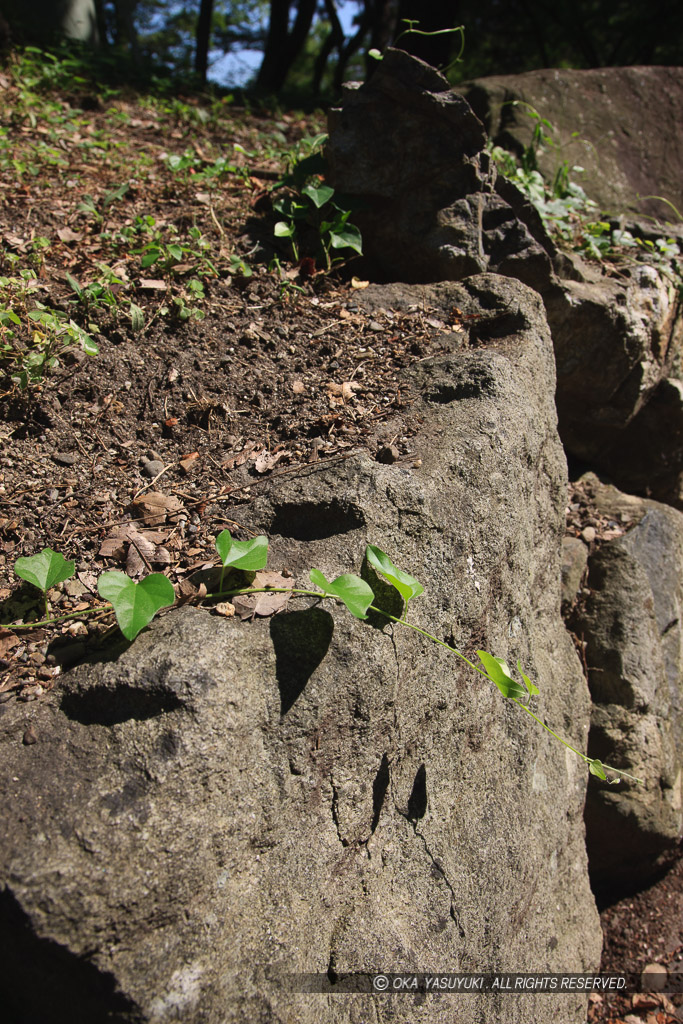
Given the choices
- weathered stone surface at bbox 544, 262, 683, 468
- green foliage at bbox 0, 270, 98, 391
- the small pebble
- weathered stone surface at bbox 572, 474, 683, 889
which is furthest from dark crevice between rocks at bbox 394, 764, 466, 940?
weathered stone surface at bbox 544, 262, 683, 468

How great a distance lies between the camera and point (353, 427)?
2262mm

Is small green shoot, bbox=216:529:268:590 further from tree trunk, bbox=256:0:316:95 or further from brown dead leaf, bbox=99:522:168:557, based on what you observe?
tree trunk, bbox=256:0:316:95

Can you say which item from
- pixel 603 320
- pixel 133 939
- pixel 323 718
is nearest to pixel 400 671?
pixel 323 718

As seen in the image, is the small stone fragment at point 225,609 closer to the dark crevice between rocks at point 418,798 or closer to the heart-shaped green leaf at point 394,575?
the heart-shaped green leaf at point 394,575

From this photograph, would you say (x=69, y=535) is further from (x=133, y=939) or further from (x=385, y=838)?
(x=385, y=838)

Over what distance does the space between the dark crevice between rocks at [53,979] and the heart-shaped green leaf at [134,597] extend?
53 centimetres

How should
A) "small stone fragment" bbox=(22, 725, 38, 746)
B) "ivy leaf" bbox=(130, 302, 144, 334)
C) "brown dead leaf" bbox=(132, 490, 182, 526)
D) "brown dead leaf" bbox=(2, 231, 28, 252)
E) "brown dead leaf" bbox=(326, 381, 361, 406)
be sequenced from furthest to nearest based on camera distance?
"brown dead leaf" bbox=(2, 231, 28, 252) < "ivy leaf" bbox=(130, 302, 144, 334) < "brown dead leaf" bbox=(326, 381, 361, 406) < "brown dead leaf" bbox=(132, 490, 182, 526) < "small stone fragment" bbox=(22, 725, 38, 746)

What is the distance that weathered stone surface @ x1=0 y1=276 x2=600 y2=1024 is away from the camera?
1.27 meters

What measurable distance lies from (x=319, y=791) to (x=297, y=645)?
34cm

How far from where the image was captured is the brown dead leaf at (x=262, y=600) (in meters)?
1.65

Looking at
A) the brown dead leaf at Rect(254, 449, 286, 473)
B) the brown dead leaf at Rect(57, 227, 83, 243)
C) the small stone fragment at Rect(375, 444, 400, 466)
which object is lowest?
the brown dead leaf at Rect(254, 449, 286, 473)

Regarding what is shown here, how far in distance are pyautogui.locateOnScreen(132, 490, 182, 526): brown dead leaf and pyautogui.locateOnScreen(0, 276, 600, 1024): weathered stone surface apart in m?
0.26

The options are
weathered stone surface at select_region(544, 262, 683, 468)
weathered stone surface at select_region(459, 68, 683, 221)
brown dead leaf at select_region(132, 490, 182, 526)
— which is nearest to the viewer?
brown dead leaf at select_region(132, 490, 182, 526)

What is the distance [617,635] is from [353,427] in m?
1.68
